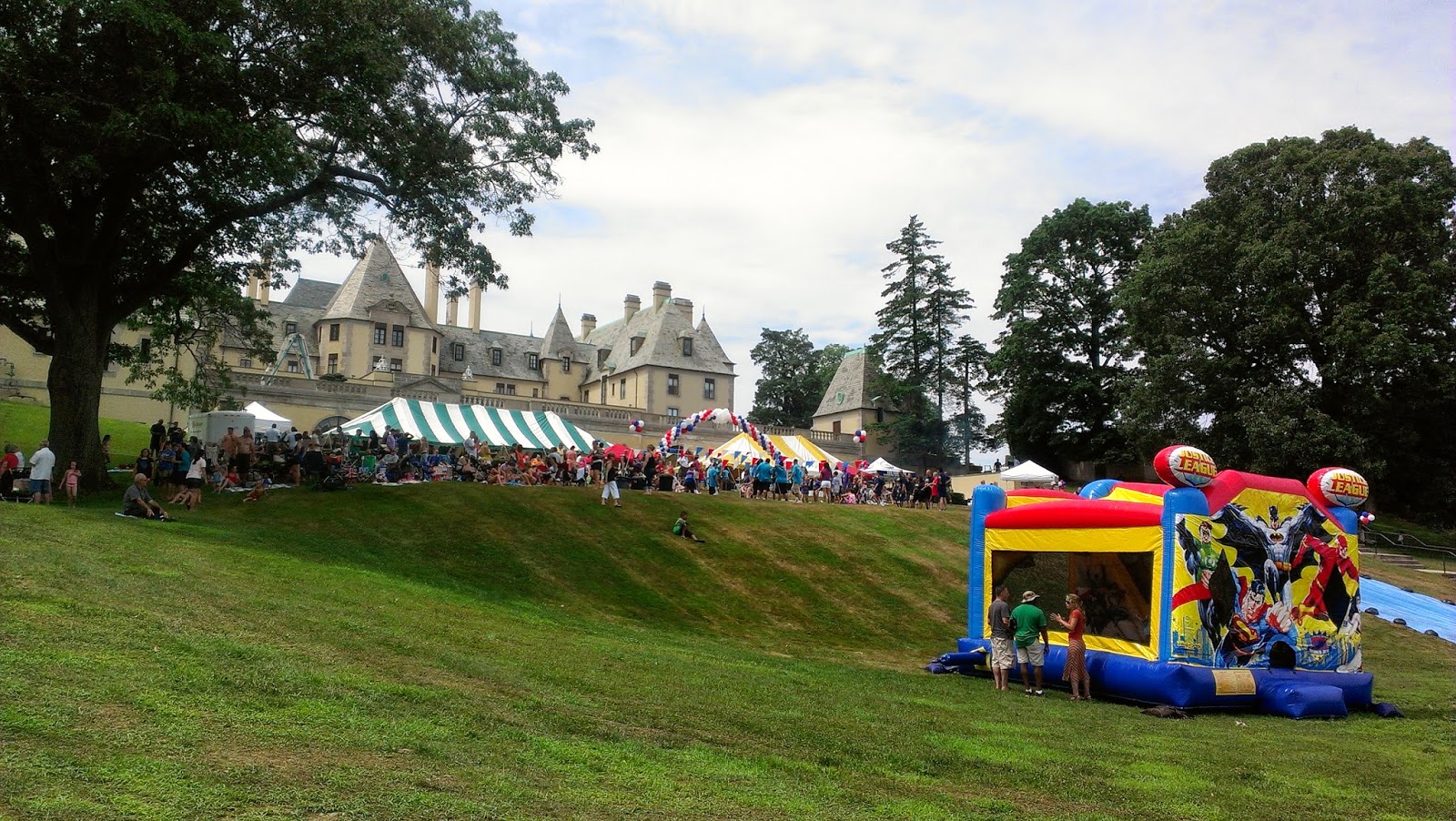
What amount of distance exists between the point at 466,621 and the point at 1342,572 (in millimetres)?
13867

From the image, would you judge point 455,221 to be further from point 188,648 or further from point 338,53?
point 188,648

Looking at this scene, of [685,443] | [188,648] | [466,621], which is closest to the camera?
[188,648]

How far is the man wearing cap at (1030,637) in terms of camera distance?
1529 centimetres

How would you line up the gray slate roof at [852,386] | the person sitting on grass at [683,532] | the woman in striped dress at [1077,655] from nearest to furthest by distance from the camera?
the woman in striped dress at [1077,655] → the person sitting on grass at [683,532] → the gray slate roof at [852,386]

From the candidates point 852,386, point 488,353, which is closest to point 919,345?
point 852,386

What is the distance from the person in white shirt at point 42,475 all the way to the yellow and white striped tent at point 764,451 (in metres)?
24.6

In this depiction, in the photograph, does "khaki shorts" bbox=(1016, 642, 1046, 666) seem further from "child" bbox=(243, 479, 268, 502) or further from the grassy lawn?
the grassy lawn

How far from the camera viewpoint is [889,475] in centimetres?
4566

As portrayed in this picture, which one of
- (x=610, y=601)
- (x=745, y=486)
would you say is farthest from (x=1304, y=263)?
(x=610, y=601)

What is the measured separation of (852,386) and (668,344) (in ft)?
44.8

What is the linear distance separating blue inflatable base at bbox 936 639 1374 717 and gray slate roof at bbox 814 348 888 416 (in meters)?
50.9

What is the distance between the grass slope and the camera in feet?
21.4

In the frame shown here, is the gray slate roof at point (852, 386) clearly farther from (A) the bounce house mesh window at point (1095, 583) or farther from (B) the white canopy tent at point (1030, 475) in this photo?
(A) the bounce house mesh window at point (1095, 583)

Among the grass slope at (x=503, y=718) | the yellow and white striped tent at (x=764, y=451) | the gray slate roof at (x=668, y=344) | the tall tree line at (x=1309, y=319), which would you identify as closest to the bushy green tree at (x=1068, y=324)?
the tall tree line at (x=1309, y=319)
